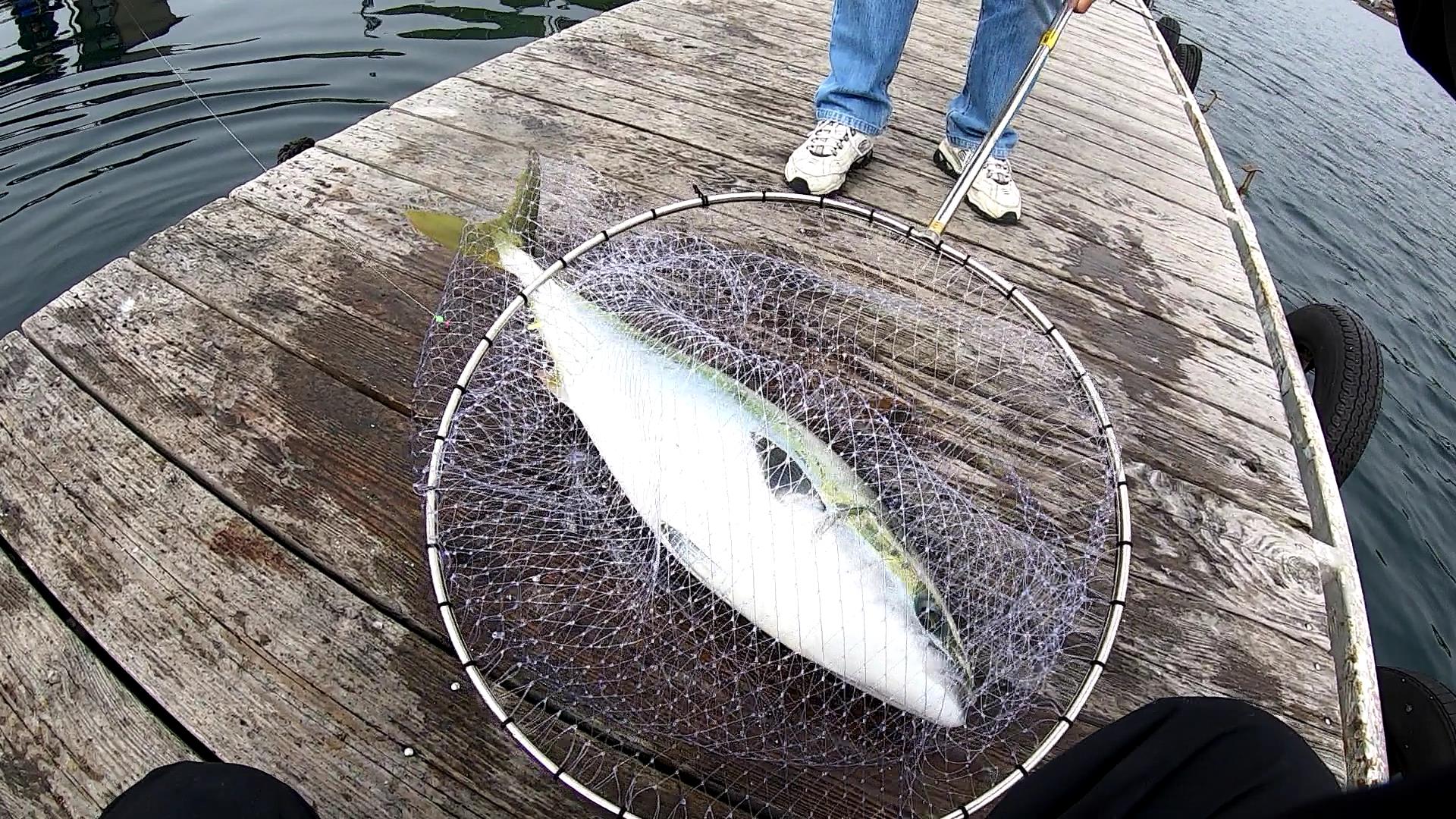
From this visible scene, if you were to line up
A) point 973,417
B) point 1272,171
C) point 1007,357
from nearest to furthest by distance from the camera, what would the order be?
point 973,417 → point 1007,357 → point 1272,171

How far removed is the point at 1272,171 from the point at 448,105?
397 inches

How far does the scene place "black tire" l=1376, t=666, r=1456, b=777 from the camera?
7.81 ft

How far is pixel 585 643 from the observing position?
5.54 ft

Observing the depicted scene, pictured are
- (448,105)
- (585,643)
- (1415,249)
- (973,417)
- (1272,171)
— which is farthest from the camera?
(1272,171)

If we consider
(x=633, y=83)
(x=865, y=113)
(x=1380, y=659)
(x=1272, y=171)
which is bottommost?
(x=1380, y=659)

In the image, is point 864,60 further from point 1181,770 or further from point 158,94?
point 158,94

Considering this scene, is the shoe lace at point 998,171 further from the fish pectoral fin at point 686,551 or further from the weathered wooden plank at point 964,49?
the fish pectoral fin at point 686,551

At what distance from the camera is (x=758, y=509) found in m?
1.70

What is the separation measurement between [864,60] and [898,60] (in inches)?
6.3

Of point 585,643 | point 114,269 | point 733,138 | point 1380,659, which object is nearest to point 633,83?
point 733,138

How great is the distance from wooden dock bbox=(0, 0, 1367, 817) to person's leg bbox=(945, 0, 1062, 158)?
29 centimetres

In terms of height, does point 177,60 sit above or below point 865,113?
below

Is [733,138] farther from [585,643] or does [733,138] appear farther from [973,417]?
[585,643]

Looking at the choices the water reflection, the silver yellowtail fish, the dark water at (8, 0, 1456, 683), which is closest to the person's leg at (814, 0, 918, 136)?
the silver yellowtail fish
